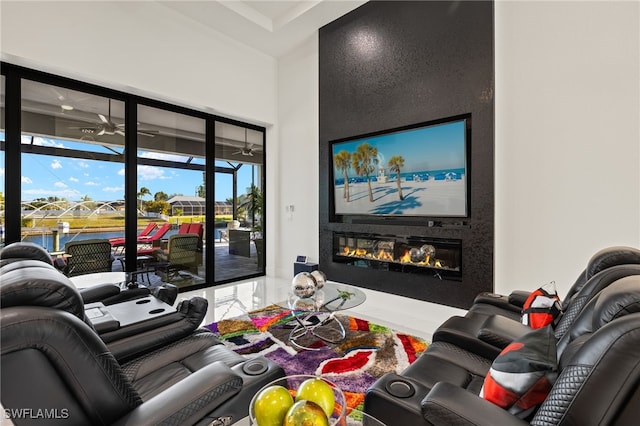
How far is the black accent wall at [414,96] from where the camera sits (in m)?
3.19

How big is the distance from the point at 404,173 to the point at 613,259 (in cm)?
224

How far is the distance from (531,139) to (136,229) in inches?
187

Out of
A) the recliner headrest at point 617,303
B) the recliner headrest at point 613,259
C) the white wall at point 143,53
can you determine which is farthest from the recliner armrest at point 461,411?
the white wall at point 143,53

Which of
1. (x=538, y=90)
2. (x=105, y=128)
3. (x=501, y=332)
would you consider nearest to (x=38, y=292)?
(x=501, y=332)

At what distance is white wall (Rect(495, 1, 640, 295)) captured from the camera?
255 cm

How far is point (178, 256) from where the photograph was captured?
4.49m

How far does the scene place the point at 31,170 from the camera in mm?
3270

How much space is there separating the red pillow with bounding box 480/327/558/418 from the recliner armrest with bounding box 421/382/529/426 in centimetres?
5

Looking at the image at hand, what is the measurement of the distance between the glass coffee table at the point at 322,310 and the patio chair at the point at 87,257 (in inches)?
102

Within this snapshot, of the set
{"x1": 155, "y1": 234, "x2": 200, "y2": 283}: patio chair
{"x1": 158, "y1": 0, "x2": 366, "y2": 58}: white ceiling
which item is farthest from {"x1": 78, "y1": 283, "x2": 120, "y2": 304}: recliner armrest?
{"x1": 158, "y1": 0, "x2": 366, "y2": 58}: white ceiling

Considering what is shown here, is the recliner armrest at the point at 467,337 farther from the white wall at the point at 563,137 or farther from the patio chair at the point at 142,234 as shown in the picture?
the patio chair at the point at 142,234

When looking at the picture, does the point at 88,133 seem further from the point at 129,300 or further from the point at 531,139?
the point at 531,139

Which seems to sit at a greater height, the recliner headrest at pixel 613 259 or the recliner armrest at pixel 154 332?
the recliner headrest at pixel 613 259

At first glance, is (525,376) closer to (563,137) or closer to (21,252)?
(21,252)
